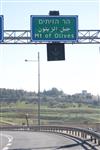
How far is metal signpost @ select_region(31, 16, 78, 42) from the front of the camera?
3928 cm

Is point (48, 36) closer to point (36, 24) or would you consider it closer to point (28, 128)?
point (36, 24)

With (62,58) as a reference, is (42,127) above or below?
below

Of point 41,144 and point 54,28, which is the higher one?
point 54,28

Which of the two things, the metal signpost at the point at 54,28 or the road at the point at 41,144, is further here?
the metal signpost at the point at 54,28

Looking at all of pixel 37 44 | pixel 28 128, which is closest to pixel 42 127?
pixel 28 128

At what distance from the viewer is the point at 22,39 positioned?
39.7 m

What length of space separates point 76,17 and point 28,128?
27681 millimetres

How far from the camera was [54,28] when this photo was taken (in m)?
39.3

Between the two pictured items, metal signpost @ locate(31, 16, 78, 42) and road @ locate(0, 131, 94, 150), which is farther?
metal signpost @ locate(31, 16, 78, 42)

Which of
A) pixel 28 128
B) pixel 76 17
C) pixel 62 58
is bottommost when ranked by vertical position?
pixel 28 128

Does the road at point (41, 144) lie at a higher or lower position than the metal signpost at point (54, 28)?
lower

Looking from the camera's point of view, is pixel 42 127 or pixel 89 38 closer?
pixel 89 38

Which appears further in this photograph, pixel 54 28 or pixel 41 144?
pixel 54 28

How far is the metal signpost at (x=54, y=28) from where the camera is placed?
129ft
